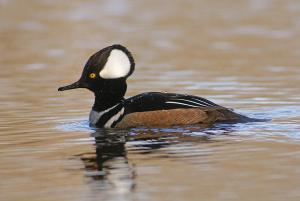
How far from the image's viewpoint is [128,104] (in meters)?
12.0

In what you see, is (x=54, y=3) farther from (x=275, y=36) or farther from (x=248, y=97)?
(x=248, y=97)

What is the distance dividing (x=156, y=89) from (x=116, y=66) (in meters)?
3.50

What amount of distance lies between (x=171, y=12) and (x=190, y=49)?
681 cm

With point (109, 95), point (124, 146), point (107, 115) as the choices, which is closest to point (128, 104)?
point (107, 115)

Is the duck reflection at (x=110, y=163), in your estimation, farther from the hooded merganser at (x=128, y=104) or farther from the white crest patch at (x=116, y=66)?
the white crest patch at (x=116, y=66)

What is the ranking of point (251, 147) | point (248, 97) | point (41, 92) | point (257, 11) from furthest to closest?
1. point (257, 11)
2. point (41, 92)
3. point (248, 97)
4. point (251, 147)

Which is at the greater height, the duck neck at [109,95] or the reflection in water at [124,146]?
the duck neck at [109,95]

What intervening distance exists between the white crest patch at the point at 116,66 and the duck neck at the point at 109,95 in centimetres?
15

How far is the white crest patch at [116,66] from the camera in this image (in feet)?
39.6

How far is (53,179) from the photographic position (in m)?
9.02

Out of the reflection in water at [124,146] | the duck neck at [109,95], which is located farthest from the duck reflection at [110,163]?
the duck neck at [109,95]

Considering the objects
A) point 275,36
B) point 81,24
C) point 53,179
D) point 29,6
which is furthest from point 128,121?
point 29,6

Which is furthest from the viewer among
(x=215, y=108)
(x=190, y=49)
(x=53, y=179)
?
(x=190, y=49)

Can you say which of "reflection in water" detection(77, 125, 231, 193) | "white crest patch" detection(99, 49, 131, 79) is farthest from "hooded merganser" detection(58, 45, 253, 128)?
"reflection in water" detection(77, 125, 231, 193)
